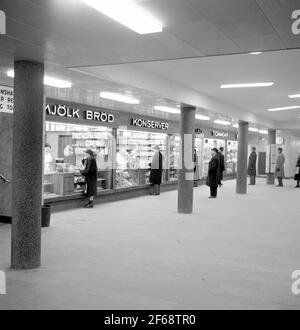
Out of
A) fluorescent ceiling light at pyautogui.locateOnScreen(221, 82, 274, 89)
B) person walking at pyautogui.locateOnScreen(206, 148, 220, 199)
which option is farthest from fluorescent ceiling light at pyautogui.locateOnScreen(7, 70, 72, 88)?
person walking at pyautogui.locateOnScreen(206, 148, 220, 199)

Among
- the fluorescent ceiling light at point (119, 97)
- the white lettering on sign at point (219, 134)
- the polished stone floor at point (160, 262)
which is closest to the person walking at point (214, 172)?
the polished stone floor at point (160, 262)

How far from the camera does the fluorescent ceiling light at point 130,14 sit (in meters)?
3.42

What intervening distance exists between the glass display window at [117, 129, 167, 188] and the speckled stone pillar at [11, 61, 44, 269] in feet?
26.2

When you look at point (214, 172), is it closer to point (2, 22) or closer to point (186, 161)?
point (186, 161)

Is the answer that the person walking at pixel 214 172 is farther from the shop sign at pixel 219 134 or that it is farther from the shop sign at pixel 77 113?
the shop sign at pixel 219 134

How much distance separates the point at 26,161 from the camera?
5.38 m

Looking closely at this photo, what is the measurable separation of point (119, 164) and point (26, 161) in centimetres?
838

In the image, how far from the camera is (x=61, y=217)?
9586mm

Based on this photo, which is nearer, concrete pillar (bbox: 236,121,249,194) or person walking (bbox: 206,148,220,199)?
person walking (bbox: 206,148,220,199)

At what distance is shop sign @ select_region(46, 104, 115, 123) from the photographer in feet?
34.1

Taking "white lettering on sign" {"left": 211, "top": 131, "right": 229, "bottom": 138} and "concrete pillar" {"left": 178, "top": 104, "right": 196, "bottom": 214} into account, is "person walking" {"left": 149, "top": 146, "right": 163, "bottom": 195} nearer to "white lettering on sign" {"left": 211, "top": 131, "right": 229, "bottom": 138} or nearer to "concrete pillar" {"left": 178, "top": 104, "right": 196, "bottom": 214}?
"concrete pillar" {"left": 178, "top": 104, "right": 196, "bottom": 214}

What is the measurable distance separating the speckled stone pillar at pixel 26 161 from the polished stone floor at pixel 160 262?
340 mm
